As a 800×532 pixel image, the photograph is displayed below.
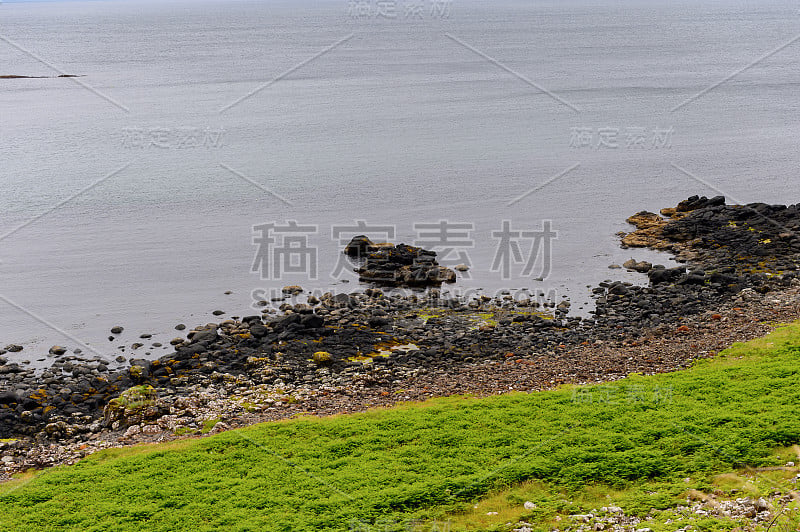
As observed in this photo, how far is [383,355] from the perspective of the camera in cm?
2309

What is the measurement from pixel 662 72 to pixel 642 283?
247 feet

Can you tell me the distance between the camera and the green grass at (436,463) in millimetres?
12922

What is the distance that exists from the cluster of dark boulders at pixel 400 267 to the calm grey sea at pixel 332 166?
1.58 metres

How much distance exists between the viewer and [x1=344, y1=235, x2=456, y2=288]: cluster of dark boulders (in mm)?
30141

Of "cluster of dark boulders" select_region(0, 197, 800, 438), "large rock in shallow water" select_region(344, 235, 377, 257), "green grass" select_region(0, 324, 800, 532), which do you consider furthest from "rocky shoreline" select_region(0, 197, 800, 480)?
"large rock in shallow water" select_region(344, 235, 377, 257)

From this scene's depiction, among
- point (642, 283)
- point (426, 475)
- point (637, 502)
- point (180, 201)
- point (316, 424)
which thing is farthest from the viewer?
point (180, 201)

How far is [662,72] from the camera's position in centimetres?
9606

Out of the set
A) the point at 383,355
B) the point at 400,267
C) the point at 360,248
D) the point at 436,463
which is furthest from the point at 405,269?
the point at 436,463

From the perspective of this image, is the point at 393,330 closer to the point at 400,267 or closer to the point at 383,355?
the point at 383,355

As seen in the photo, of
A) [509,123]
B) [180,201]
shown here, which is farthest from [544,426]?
[509,123]

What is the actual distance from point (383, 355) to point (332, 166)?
99.6 ft

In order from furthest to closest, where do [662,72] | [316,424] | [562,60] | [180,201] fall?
[562,60] < [662,72] < [180,201] < [316,424]

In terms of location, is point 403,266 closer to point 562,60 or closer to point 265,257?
point 265,257

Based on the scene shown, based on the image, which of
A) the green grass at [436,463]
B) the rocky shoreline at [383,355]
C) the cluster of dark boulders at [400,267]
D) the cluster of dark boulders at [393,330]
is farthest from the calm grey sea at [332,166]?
the green grass at [436,463]
